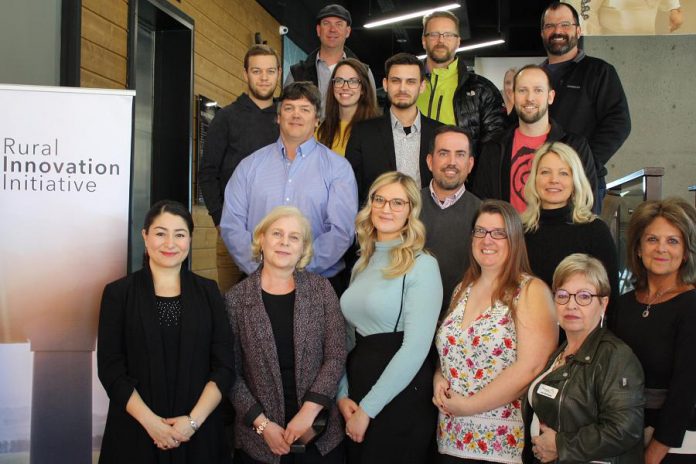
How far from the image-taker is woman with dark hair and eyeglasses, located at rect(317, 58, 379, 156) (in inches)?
156

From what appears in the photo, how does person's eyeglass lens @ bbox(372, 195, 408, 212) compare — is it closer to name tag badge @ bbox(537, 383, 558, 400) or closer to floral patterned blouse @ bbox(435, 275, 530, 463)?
floral patterned blouse @ bbox(435, 275, 530, 463)

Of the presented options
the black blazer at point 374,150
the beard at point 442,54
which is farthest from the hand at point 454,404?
the beard at point 442,54

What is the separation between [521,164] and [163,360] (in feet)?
6.28

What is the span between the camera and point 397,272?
2.79m

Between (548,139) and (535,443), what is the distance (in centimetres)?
162

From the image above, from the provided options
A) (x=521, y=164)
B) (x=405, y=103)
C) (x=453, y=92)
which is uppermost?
(x=453, y=92)

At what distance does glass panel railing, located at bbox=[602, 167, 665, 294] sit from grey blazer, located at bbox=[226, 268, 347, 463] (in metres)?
2.01

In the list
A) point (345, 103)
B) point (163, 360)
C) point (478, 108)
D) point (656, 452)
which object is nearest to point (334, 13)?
point (345, 103)

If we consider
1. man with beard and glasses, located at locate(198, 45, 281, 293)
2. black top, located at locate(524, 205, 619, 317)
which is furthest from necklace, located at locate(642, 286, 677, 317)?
man with beard and glasses, located at locate(198, 45, 281, 293)

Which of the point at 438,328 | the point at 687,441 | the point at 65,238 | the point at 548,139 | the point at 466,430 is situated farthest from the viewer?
the point at 548,139

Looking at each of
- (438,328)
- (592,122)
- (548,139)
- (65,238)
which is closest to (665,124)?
(592,122)

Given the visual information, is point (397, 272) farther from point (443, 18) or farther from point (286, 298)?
point (443, 18)

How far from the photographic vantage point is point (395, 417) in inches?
109

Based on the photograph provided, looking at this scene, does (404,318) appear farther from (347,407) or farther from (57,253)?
(57,253)
